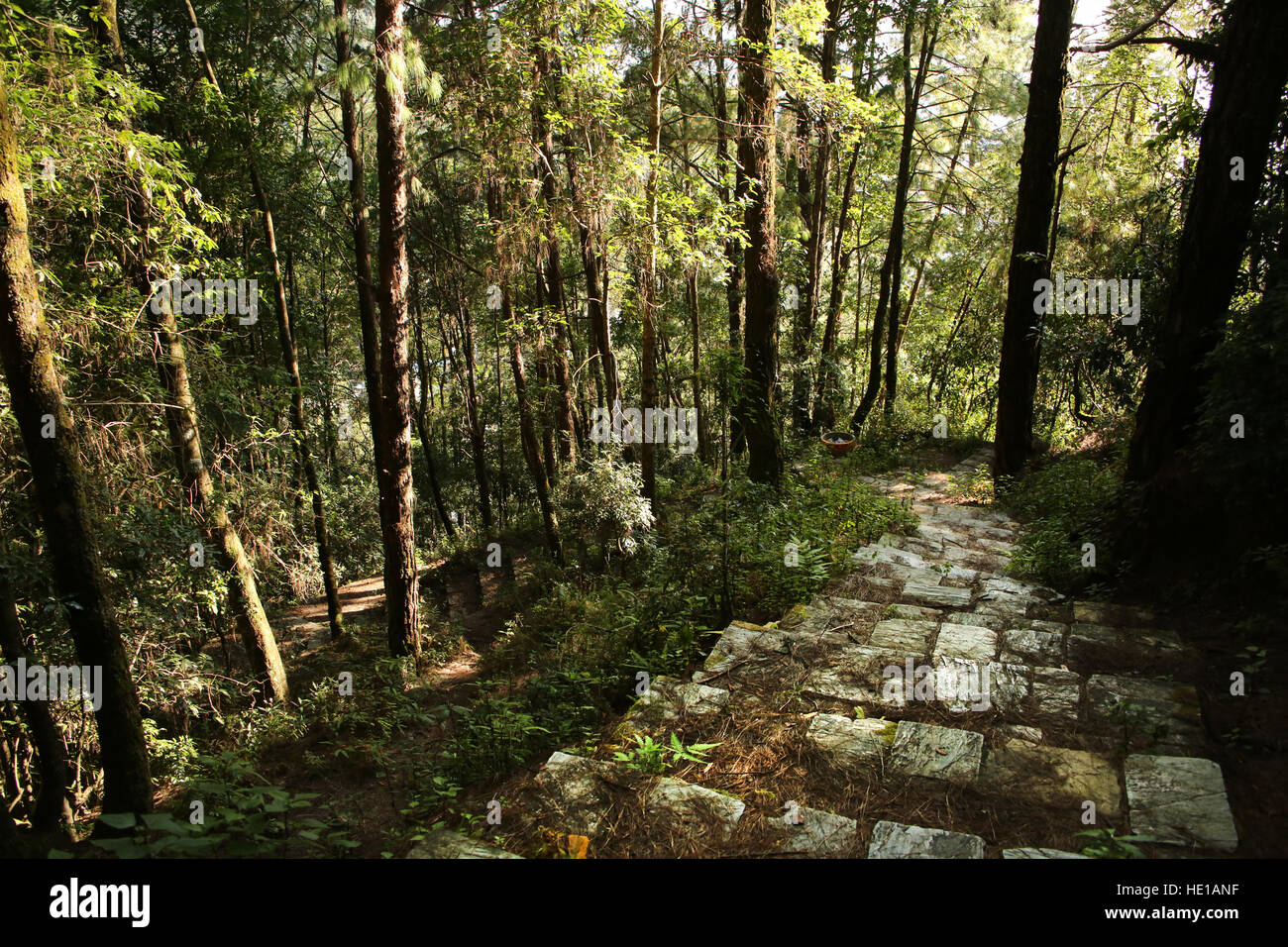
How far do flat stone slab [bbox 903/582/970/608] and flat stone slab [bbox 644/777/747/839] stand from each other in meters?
2.85

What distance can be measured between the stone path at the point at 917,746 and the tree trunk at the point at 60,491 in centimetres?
254

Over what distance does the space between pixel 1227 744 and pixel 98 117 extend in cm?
841

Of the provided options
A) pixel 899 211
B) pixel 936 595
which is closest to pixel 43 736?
pixel 936 595

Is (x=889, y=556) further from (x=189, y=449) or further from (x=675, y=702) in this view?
(x=189, y=449)

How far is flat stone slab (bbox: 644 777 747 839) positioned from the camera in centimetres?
258

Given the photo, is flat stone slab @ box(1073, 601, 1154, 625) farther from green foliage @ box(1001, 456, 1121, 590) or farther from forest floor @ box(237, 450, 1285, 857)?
green foliage @ box(1001, 456, 1121, 590)

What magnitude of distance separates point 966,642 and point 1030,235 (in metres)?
6.90

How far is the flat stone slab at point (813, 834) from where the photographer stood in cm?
239

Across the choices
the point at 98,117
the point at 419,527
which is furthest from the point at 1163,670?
the point at 419,527

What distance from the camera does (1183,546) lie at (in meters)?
4.52

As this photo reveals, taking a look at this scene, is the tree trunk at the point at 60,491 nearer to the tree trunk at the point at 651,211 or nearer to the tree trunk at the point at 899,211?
the tree trunk at the point at 651,211

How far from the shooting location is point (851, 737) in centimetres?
314

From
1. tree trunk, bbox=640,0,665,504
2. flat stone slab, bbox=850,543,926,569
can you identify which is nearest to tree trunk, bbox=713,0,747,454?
tree trunk, bbox=640,0,665,504
